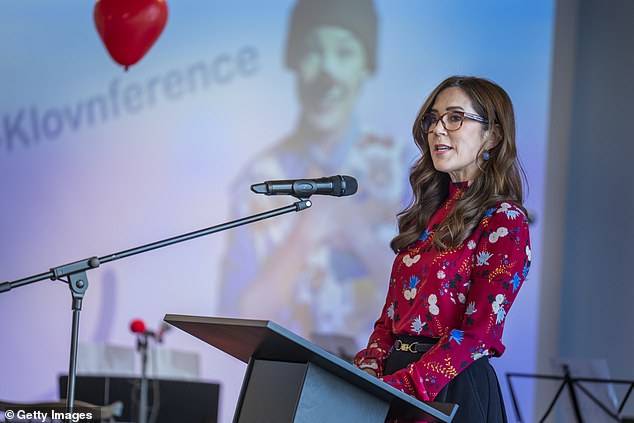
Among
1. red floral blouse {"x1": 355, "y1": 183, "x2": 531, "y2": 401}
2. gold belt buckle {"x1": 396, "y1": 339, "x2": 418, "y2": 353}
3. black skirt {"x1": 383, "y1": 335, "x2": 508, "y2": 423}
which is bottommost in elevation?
black skirt {"x1": 383, "y1": 335, "x2": 508, "y2": 423}

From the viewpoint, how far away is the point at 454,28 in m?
6.26

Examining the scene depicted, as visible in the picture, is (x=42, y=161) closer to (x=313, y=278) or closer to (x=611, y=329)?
(x=313, y=278)

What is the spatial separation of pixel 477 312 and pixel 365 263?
3.72 meters

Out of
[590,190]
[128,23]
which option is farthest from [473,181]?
[590,190]

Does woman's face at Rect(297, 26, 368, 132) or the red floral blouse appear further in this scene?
woman's face at Rect(297, 26, 368, 132)

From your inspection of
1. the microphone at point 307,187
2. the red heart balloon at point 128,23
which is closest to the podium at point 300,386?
the microphone at point 307,187

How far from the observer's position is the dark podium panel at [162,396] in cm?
452

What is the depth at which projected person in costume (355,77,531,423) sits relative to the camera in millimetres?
2229

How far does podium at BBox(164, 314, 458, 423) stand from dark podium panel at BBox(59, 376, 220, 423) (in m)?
2.53

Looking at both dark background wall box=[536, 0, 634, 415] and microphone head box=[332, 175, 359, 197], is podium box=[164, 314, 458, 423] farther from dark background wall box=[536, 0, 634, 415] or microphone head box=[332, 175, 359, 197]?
dark background wall box=[536, 0, 634, 415]

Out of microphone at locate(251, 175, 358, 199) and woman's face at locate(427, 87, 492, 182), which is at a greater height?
woman's face at locate(427, 87, 492, 182)

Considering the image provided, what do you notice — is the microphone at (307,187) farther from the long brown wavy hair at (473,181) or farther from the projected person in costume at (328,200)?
the projected person in costume at (328,200)

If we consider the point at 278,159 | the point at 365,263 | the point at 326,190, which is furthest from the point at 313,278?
the point at 326,190

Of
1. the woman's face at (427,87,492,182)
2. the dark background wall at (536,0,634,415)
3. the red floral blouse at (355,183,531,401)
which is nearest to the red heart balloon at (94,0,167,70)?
the woman's face at (427,87,492,182)
